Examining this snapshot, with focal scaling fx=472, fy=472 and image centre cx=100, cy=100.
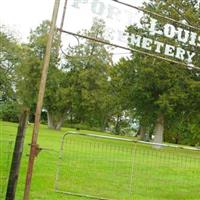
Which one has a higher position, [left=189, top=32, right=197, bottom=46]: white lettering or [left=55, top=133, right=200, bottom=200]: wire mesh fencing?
[left=189, top=32, right=197, bottom=46]: white lettering

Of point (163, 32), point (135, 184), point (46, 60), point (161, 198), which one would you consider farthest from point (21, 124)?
point (135, 184)

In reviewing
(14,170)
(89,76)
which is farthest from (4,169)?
(89,76)

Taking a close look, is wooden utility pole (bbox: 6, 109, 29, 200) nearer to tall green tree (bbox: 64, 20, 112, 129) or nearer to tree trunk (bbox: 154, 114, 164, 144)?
tree trunk (bbox: 154, 114, 164, 144)

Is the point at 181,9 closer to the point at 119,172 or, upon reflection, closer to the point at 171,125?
the point at 171,125

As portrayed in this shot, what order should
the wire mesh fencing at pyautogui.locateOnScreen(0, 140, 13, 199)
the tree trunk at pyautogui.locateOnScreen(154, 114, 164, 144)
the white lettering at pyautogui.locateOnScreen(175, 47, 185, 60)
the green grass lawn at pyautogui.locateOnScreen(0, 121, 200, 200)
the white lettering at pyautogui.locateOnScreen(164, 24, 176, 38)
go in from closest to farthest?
the white lettering at pyautogui.locateOnScreen(164, 24, 176, 38)
the white lettering at pyautogui.locateOnScreen(175, 47, 185, 60)
the wire mesh fencing at pyautogui.locateOnScreen(0, 140, 13, 199)
the green grass lawn at pyautogui.locateOnScreen(0, 121, 200, 200)
the tree trunk at pyautogui.locateOnScreen(154, 114, 164, 144)

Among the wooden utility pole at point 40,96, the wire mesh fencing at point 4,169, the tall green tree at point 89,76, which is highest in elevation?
the tall green tree at point 89,76

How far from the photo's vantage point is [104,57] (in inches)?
2014

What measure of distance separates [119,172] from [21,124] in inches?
299

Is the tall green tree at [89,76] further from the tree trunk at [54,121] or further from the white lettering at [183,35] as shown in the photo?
the white lettering at [183,35]

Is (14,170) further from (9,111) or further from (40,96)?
(9,111)

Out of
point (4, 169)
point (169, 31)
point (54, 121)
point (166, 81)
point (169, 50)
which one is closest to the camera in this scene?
point (169, 31)

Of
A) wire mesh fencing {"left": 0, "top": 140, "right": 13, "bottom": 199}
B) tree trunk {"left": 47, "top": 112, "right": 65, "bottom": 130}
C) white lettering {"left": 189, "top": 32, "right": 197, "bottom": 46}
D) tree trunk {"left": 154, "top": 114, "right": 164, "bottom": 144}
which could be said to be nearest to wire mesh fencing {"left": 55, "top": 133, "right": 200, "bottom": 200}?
wire mesh fencing {"left": 0, "top": 140, "right": 13, "bottom": 199}

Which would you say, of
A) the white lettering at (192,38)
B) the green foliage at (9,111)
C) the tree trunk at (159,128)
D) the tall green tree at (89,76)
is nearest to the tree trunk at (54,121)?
the tall green tree at (89,76)

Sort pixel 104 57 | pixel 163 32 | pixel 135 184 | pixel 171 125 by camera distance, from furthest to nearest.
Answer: pixel 104 57 → pixel 171 125 → pixel 135 184 → pixel 163 32
